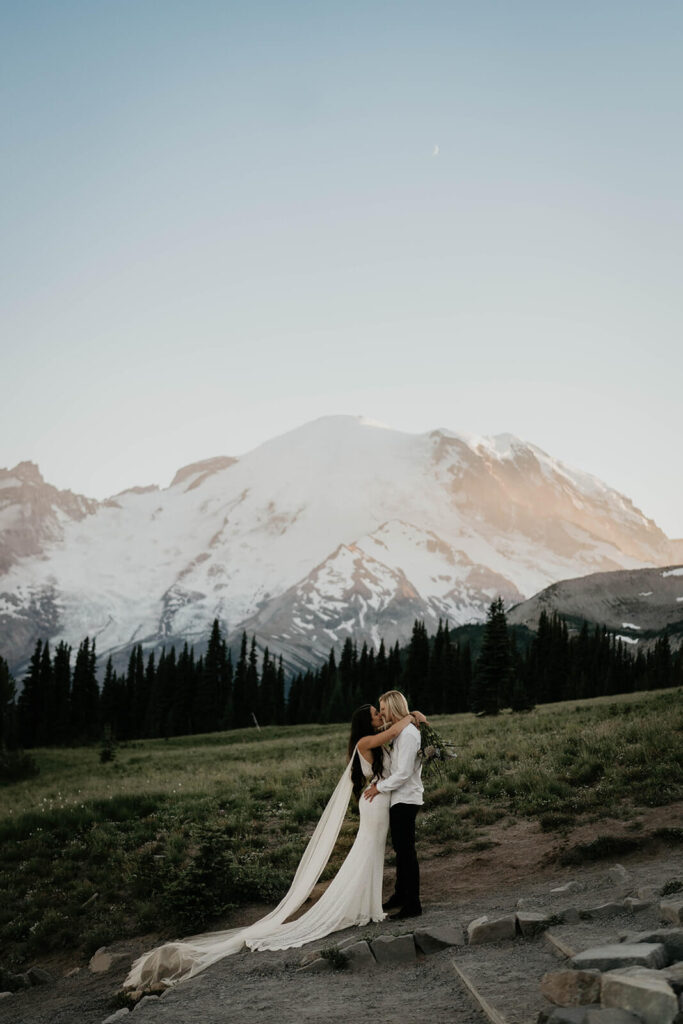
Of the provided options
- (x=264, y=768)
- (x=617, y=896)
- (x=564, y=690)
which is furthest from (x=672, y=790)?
(x=564, y=690)

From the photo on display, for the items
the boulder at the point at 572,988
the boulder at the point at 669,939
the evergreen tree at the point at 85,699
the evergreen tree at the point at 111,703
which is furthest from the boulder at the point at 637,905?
the evergreen tree at the point at 111,703

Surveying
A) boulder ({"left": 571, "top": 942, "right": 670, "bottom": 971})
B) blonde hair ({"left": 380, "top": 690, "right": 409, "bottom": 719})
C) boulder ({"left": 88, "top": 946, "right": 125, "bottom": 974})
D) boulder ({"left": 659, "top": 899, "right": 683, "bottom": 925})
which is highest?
blonde hair ({"left": 380, "top": 690, "right": 409, "bottom": 719})

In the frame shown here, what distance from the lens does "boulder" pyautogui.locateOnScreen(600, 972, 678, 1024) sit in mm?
5195

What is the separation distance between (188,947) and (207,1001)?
231 cm

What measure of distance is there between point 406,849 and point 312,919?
1658 millimetres

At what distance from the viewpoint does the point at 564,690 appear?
109 metres

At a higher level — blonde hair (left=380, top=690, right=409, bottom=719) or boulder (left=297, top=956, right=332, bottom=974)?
blonde hair (left=380, top=690, right=409, bottom=719)

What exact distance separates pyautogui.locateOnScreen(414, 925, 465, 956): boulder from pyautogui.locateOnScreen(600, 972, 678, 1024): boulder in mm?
3622

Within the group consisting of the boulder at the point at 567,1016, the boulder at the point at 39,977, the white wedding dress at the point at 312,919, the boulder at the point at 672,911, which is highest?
the boulder at the point at 567,1016

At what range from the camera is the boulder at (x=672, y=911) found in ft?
25.7

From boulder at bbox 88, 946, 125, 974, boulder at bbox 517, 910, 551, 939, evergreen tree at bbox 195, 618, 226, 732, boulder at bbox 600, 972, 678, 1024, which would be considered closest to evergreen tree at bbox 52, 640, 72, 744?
evergreen tree at bbox 195, 618, 226, 732

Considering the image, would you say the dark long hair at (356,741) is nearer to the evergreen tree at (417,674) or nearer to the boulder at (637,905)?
the boulder at (637,905)

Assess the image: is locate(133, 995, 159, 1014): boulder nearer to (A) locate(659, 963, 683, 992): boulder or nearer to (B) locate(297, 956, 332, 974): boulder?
(B) locate(297, 956, 332, 974): boulder

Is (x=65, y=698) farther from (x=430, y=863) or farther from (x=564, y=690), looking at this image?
(x=430, y=863)
